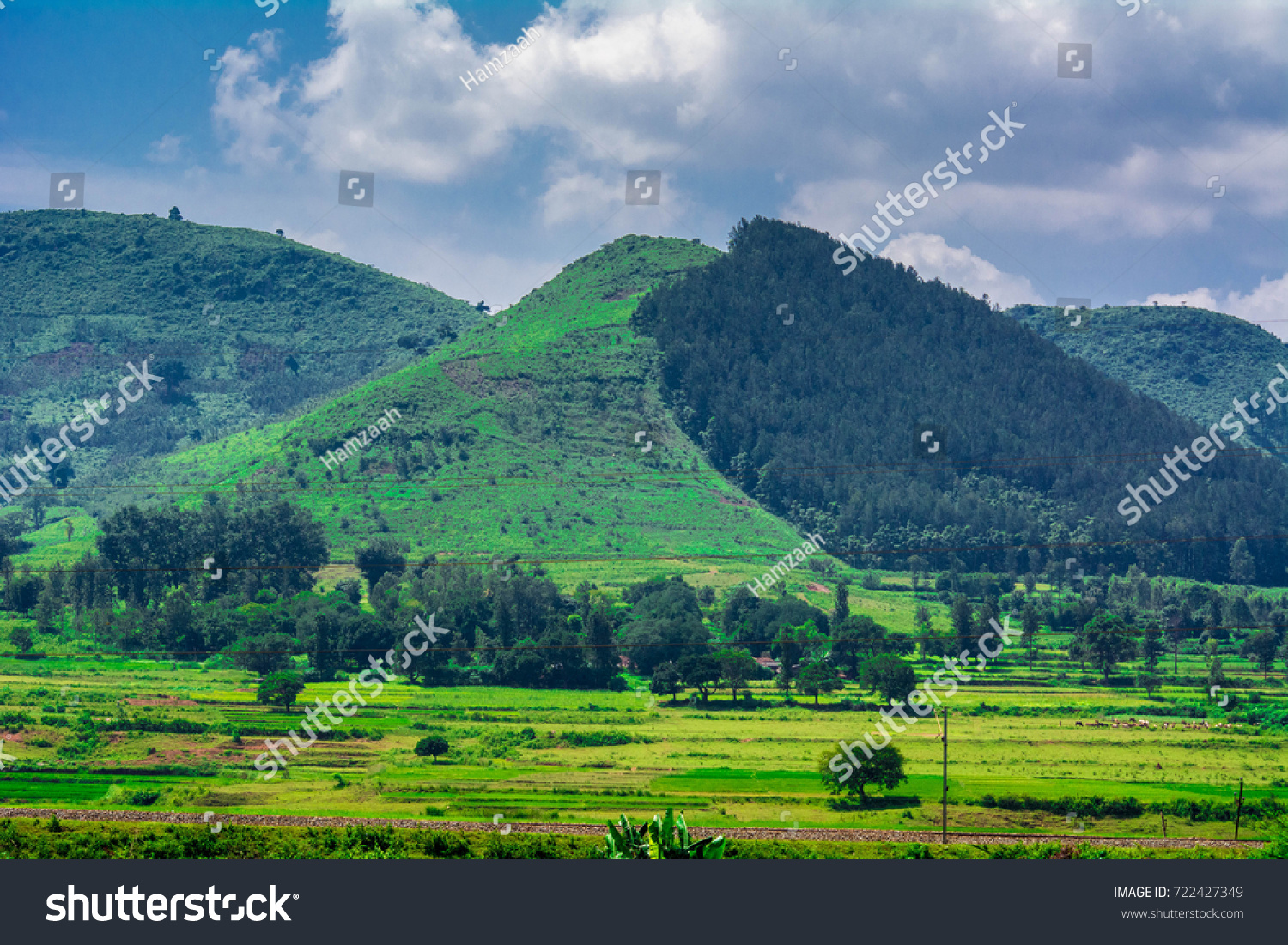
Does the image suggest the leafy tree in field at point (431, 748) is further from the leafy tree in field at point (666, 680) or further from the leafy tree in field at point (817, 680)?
the leafy tree in field at point (817, 680)

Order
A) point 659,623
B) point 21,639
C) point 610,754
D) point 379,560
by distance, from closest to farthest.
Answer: point 610,754, point 21,639, point 659,623, point 379,560

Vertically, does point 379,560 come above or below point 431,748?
above

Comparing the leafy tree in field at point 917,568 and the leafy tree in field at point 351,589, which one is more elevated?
the leafy tree in field at point 917,568

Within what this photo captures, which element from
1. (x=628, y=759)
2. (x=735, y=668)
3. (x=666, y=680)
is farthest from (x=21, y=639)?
(x=735, y=668)

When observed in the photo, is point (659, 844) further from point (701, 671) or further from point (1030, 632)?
point (1030, 632)

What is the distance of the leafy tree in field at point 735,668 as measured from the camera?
110375 millimetres

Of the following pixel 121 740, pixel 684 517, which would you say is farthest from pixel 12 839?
pixel 684 517

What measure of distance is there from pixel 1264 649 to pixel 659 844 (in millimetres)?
103515

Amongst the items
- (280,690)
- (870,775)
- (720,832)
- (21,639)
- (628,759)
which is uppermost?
(21,639)

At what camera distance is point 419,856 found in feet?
179

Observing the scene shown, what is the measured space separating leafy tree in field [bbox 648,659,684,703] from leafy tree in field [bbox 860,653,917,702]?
16.6m

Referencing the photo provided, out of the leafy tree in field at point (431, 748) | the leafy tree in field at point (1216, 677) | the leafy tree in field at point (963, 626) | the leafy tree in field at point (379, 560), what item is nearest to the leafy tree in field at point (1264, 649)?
the leafy tree in field at point (1216, 677)

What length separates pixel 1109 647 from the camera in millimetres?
122812

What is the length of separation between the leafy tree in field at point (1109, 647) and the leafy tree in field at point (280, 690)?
239 ft
